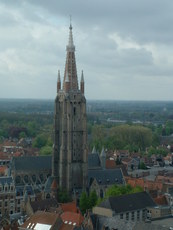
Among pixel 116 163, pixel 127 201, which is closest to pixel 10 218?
pixel 127 201

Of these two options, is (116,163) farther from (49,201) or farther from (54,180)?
(49,201)

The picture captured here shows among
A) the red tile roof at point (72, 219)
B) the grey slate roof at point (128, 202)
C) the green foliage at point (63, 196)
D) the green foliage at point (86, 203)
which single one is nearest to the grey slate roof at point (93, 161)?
the green foliage at point (63, 196)

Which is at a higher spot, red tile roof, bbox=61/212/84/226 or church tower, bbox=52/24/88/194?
church tower, bbox=52/24/88/194

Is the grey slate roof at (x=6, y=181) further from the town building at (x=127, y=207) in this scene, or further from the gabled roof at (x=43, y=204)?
the town building at (x=127, y=207)

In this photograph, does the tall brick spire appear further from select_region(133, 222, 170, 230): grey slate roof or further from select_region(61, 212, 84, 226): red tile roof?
select_region(133, 222, 170, 230): grey slate roof

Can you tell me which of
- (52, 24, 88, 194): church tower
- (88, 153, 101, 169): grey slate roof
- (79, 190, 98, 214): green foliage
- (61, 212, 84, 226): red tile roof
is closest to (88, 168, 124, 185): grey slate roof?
(52, 24, 88, 194): church tower

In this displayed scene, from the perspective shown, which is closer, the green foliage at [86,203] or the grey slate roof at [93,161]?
the green foliage at [86,203]
